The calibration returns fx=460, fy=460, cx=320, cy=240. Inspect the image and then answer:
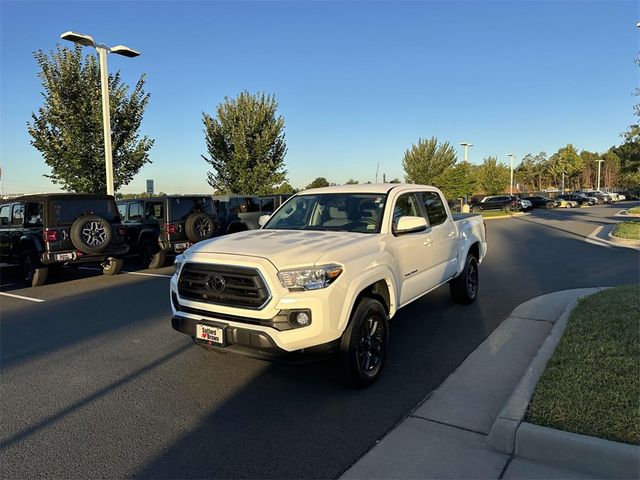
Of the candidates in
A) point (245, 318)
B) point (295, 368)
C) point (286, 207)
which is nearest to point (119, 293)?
point (286, 207)

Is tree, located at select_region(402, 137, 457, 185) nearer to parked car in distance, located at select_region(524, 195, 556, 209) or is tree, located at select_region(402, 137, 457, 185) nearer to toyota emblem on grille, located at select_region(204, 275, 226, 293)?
parked car in distance, located at select_region(524, 195, 556, 209)

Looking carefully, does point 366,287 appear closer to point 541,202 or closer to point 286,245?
point 286,245

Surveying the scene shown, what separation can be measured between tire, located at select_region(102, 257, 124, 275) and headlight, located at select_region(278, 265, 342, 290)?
8917 mm

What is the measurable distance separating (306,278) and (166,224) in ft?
30.0

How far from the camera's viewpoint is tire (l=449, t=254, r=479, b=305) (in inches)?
278

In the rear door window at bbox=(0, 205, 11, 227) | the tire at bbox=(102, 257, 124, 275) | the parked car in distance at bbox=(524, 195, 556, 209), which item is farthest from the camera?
the parked car in distance at bbox=(524, 195, 556, 209)

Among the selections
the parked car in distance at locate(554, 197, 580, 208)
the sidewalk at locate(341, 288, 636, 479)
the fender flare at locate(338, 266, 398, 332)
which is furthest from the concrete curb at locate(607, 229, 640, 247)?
the parked car in distance at locate(554, 197, 580, 208)

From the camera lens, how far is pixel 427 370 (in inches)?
184

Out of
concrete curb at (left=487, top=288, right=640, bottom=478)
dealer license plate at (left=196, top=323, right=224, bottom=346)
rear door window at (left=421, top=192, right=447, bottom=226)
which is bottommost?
concrete curb at (left=487, top=288, right=640, bottom=478)

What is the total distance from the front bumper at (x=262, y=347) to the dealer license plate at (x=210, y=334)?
0.03 metres

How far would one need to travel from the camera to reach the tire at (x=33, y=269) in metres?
9.91

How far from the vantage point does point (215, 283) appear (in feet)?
13.3

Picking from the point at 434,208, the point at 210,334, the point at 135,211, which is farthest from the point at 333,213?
the point at 135,211

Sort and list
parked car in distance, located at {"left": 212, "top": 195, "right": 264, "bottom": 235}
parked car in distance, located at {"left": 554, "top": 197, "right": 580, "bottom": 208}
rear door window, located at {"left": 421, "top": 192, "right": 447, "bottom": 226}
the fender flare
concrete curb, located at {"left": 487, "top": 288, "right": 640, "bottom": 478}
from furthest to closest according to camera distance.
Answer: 1. parked car in distance, located at {"left": 554, "top": 197, "right": 580, "bottom": 208}
2. parked car in distance, located at {"left": 212, "top": 195, "right": 264, "bottom": 235}
3. rear door window, located at {"left": 421, "top": 192, "right": 447, "bottom": 226}
4. the fender flare
5. concrete curb, located at {"left": 487, "top": 288, "right": 640, "bottom": 478}
